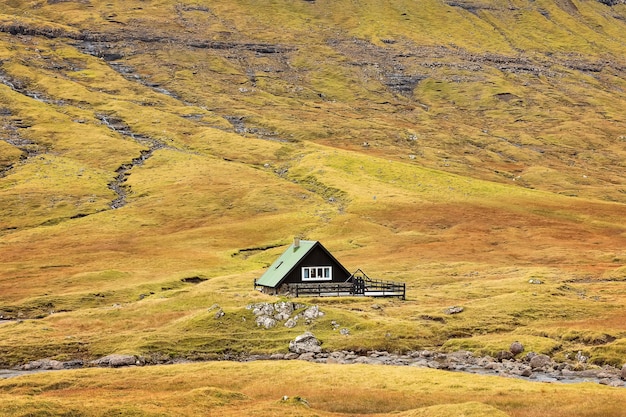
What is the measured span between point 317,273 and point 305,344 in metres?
24.9

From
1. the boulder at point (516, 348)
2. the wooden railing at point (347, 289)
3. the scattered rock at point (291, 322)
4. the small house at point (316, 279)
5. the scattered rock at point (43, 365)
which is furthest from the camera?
the small house at point (316, 279)

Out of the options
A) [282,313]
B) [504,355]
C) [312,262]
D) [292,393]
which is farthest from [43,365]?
[504,355]

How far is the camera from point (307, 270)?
106 metres

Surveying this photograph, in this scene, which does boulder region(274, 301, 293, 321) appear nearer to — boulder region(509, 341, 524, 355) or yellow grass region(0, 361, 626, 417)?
yellow grass region(0, 361, 626, 417)

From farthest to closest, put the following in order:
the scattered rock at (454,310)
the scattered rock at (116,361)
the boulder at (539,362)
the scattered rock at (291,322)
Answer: the scattered rock at (454,310) → the scattered rock at (291,322) → the scattered rock at (116,361) → the boulder at (539,362)

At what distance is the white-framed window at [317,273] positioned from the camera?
346ft

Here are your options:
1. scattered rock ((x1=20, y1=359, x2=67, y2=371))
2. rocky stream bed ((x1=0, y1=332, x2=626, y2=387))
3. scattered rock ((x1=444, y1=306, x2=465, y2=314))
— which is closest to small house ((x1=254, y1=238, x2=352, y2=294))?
scattered rock ((x1=444, y1=306, x2=465, y2=314))

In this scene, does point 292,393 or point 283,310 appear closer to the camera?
point 292,393

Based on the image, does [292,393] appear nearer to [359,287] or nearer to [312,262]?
[312,262]

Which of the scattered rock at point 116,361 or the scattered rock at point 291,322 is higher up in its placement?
the scattered rock at point 291,322

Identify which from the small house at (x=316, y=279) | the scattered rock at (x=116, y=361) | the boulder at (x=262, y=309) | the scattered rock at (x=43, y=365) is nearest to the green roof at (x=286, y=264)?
the small house at (x=316, y=279)

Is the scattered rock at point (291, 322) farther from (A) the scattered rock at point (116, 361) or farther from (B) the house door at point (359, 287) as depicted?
(B) the house door at point (359, 287)

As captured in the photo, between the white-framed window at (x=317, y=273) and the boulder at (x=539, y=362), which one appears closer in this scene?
the boulder at (x=539, y=362)

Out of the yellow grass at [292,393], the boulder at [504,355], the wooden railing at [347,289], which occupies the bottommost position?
the wooden railing at [347,289]
